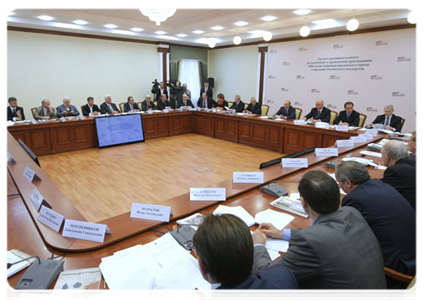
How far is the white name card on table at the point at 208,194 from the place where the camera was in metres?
2.00

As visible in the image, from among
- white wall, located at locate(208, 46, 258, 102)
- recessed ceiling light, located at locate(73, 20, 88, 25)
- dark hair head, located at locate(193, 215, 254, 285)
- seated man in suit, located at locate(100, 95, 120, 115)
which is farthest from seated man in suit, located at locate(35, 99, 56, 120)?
dark hair head, located at locate(193, 215, 254, 285)

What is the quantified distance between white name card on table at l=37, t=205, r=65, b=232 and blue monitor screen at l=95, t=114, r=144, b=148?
4.93m

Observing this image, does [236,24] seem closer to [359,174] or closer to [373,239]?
[359,174]

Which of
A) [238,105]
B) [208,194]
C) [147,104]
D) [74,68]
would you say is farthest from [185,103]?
[208,194]

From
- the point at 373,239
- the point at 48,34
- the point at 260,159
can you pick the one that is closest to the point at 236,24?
the point at 260,159

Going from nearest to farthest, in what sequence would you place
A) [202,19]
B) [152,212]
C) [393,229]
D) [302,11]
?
[393,229] → [152,212] → [302,11] → [202,19]

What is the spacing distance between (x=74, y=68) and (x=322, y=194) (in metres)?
8.47

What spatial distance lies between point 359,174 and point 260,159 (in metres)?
4.02

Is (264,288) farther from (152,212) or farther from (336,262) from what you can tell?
(152,212)

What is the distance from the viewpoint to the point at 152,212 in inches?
67.7

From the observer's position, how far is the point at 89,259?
135 cm

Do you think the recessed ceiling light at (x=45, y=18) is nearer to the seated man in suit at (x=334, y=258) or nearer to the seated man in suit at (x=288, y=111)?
the seated man in suit at (x=288, y=111)

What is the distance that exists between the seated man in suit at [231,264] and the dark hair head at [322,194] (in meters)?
0.51

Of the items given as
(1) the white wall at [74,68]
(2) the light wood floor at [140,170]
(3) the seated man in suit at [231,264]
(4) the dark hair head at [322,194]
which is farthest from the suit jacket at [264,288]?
(1) the white wall at [74,68]
